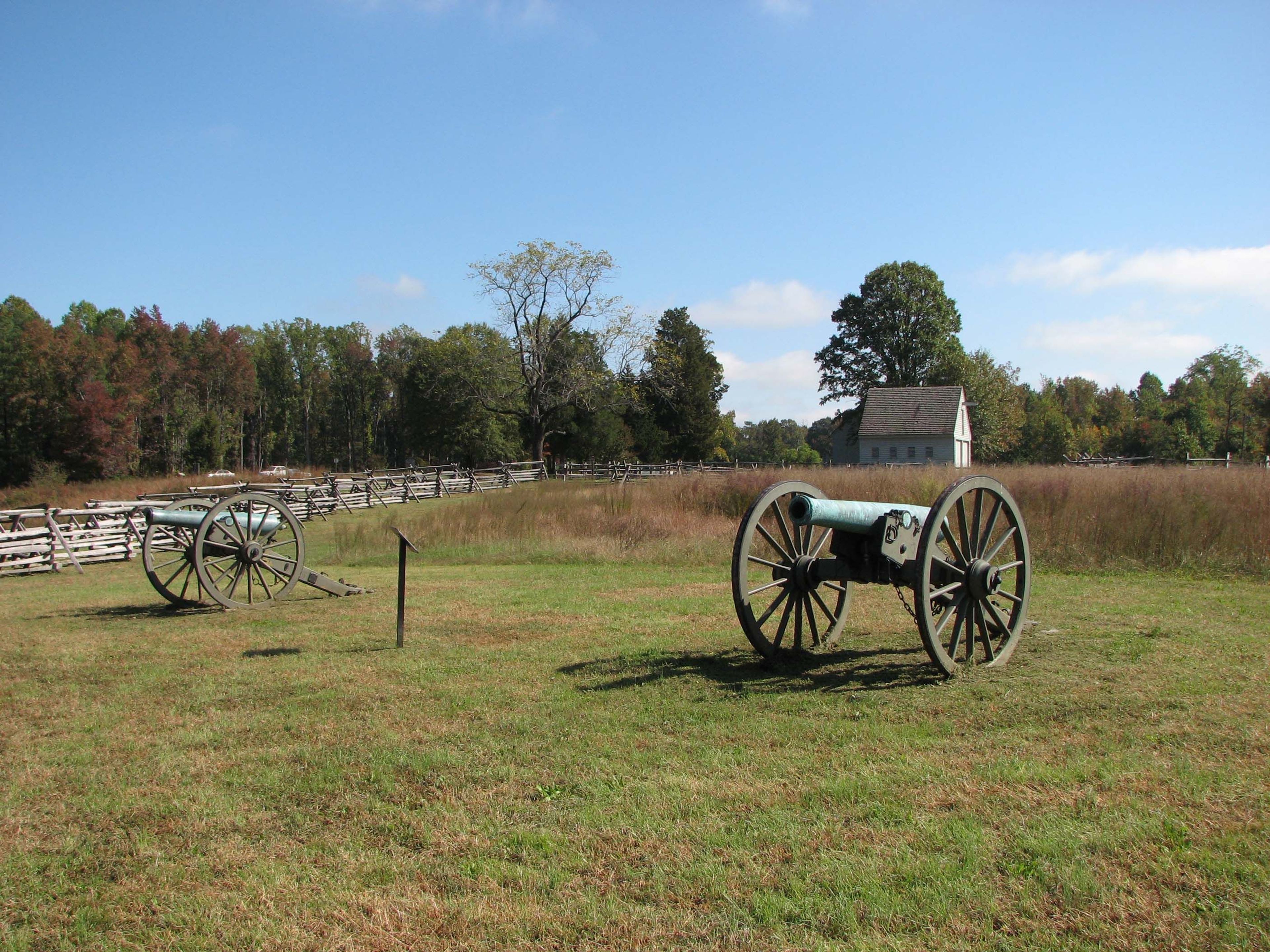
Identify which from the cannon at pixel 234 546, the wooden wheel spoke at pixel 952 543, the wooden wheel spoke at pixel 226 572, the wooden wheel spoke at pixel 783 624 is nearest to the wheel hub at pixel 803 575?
the wooden wheel spoke at pixel 783 624

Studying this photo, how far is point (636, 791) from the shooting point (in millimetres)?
4395

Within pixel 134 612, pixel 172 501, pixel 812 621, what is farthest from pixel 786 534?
pixel 172 501

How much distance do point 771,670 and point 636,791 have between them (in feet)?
8.80

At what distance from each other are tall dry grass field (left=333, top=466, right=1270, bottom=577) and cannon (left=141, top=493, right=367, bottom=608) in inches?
205

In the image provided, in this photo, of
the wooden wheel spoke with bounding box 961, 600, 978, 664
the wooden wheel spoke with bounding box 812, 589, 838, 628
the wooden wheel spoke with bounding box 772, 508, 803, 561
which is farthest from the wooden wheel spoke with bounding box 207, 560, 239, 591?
the wooden wheel spoke with bounding box 961, 600, 978, 664

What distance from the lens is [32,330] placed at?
5028 centimetres

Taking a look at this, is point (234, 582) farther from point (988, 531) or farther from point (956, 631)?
point (988, 531)

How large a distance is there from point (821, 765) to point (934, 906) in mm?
1493

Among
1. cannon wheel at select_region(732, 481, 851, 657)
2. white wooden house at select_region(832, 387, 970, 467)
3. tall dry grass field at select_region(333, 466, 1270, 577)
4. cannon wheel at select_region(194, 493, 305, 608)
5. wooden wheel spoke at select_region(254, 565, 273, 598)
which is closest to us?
cannon wheel at select_region(732, 481, 851, 657)

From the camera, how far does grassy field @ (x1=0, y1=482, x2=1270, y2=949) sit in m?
3.24

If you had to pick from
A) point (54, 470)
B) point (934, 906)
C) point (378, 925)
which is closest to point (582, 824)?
point (378, 925)

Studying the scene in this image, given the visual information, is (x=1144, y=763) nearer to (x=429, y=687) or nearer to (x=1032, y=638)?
(x=1032, y=638)

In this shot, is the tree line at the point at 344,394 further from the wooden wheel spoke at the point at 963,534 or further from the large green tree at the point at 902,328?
the wooden wheel spoke at the point at 963,534

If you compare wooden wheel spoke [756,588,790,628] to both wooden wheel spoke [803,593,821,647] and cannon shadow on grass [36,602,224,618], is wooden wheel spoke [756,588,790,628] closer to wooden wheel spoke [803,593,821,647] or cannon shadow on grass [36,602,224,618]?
wooden wheel spoke [803,593,821,647]
